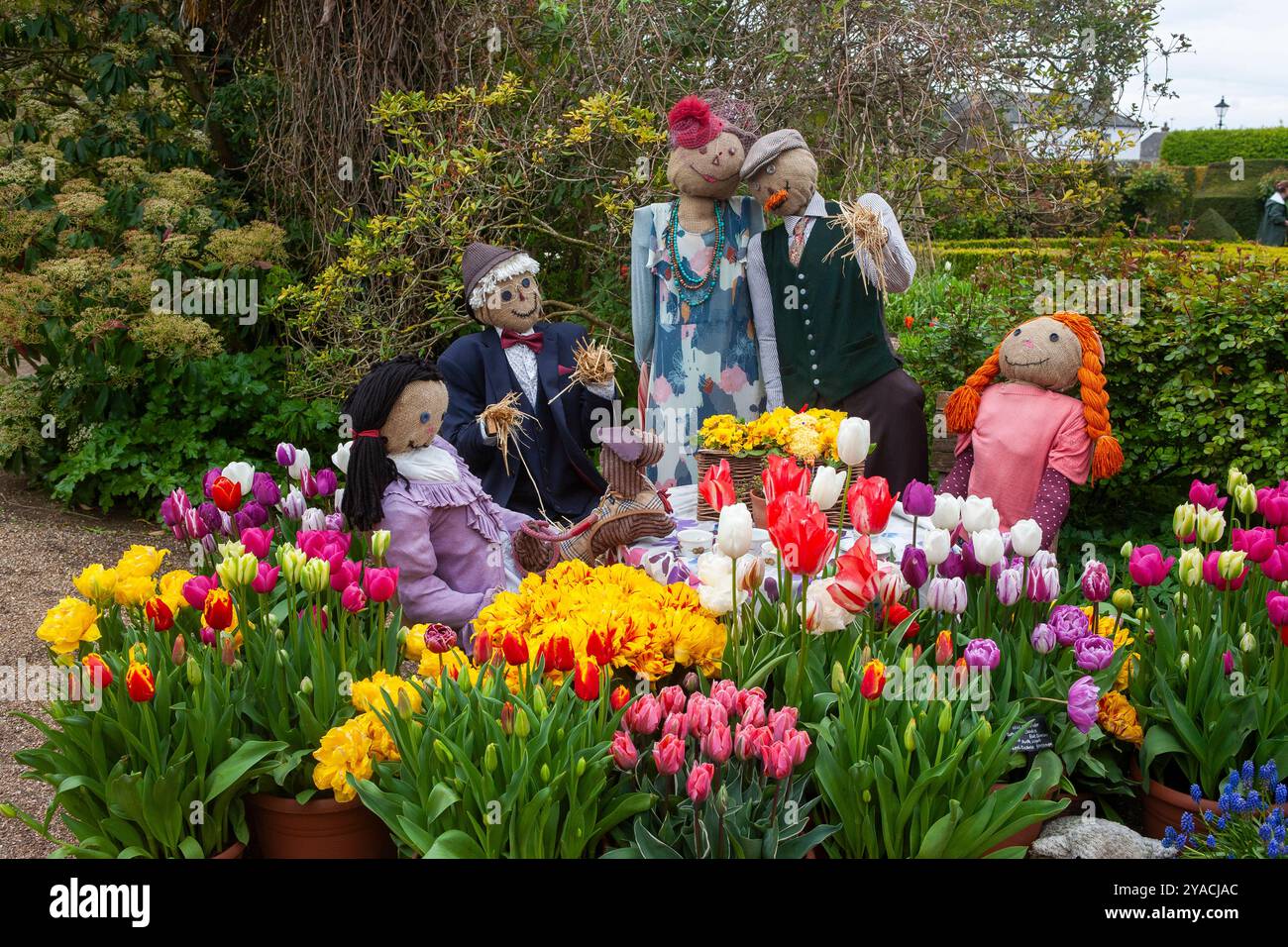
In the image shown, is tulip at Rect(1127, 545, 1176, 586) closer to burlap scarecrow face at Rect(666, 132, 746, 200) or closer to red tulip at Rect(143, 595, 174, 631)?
red tulip at Rect(143, 595, 174, 631)

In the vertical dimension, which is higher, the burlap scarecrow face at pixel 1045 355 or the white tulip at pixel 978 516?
the burlap scarecrow face at pixel 1045 355

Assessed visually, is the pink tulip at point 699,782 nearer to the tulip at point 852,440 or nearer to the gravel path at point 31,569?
the tulip at point 852,440

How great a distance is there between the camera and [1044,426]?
397cm

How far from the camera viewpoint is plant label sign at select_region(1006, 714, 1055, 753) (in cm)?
230

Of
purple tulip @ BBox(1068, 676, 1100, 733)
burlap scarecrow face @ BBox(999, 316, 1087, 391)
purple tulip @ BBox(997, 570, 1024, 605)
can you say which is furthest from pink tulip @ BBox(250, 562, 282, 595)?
burlap scarecrow face @ BBox(999, 316, 1087, 391)

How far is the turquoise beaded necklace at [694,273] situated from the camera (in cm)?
442

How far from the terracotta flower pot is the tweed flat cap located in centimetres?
280

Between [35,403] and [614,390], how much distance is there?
388 centimetres

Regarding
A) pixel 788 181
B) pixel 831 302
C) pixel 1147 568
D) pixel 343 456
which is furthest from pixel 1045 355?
pixel 343 456

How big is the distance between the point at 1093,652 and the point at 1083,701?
143mm

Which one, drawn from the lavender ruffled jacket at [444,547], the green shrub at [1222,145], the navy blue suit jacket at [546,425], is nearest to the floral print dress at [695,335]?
the navy blue suit jacket at [546,425]

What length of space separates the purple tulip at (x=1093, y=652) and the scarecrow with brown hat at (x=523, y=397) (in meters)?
2.01

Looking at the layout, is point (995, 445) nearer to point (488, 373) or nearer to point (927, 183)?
point (927, 183)

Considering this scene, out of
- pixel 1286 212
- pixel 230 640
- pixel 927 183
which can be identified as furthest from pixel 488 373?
pixel 1286 212
